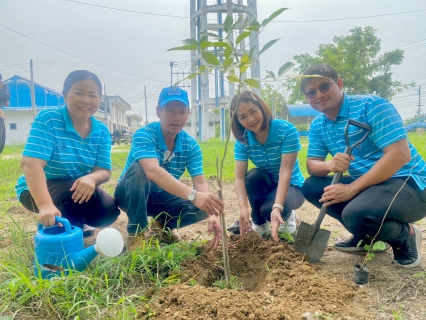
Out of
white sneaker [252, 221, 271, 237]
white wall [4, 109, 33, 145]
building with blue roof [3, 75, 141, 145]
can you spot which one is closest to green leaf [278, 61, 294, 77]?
white sneaker [252, 221, 271, 237]

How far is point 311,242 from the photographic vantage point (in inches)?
82.5

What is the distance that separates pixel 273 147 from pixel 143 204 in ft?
3.24

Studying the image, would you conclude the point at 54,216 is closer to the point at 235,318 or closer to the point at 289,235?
the point at 235,318

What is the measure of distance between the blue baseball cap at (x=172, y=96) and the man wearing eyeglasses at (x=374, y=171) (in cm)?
75

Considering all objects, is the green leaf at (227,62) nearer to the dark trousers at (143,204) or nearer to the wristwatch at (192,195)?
the wristwatch at (192,195)

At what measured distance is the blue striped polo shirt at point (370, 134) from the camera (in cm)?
191

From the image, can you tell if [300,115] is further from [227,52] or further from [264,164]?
[227,52]

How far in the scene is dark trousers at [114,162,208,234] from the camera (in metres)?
2.14

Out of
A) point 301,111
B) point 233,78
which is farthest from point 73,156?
point 301,111

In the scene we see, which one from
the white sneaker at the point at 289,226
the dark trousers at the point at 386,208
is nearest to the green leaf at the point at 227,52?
the dark trousers at the point at 386,208

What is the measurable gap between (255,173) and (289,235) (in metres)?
0.51

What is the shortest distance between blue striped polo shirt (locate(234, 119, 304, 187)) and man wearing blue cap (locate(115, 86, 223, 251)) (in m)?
0.38

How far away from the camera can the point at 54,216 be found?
5.48 feet

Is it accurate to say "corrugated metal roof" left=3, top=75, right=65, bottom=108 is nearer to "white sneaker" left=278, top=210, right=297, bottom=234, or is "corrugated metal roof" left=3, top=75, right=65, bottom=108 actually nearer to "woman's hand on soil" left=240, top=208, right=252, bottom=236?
"white sneaker" left=278, top=210, right=297, bottom=234
